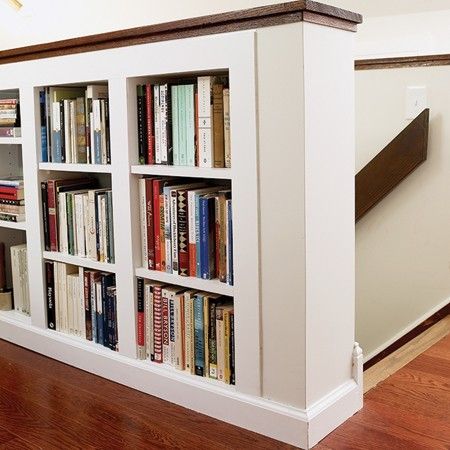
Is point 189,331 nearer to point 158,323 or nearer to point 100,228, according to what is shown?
point 158,323

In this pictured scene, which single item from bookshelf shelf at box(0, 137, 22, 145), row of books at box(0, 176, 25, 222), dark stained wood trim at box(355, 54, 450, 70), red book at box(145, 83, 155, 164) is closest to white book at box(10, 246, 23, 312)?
row of books at box(0, 176, 25, 222)

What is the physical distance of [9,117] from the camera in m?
2.46

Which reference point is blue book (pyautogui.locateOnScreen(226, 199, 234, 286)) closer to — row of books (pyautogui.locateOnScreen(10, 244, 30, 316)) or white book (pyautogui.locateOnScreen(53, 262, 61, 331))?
white book (pyautogui.locateOnScreen(53, 262, 61, 331))

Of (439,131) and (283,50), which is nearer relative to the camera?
(283,50)

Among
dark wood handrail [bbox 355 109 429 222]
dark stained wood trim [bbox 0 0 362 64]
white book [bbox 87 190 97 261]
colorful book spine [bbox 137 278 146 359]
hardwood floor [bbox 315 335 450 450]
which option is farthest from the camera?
dark wood handrail [bbox 355 109 429 222]

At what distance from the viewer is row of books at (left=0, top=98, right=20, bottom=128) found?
8.01 feet

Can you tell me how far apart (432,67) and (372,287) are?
92 centimetres

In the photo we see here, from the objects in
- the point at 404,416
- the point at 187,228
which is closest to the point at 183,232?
the point at 187,228

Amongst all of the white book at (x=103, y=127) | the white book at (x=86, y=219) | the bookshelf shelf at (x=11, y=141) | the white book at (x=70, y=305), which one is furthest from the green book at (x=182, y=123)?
the bookshelf shelf at (x=11, y=141)

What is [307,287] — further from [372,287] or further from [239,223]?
[372,287]

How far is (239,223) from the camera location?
1.78 m

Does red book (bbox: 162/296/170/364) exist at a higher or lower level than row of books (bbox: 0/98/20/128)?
lower

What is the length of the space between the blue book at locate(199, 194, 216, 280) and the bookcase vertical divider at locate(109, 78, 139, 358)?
264 millimetres

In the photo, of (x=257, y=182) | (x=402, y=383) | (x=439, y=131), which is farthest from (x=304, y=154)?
(x=439, y=131)
